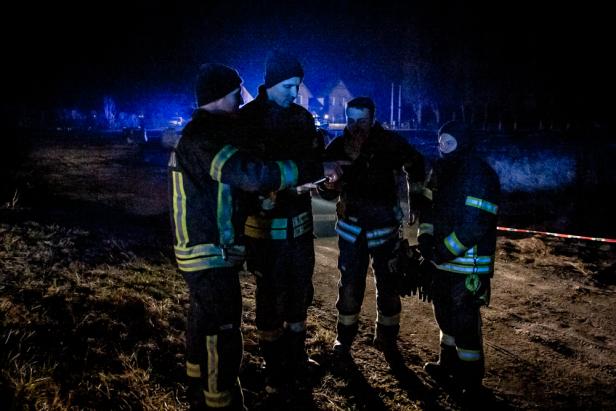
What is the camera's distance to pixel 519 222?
10609mm

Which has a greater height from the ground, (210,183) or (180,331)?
(210,183)

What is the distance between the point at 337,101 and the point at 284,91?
49.4 m

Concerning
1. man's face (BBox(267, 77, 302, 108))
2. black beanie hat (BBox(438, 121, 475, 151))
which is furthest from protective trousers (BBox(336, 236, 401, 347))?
man's face (BBox(267, 77, 302, 108))

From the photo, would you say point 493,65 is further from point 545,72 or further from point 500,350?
point 500,350

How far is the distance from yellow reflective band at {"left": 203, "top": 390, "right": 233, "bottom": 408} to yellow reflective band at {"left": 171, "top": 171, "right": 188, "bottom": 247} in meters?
1.00

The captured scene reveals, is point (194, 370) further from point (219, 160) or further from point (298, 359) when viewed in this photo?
point (219, 160)

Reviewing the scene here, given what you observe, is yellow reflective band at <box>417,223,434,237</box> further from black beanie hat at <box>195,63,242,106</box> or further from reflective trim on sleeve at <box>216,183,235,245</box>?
black beanie hat at <box>195,63,242,106</box>

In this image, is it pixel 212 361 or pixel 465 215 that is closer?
pixel 212 361

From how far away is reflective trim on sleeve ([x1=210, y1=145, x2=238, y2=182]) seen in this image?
7.88 ft

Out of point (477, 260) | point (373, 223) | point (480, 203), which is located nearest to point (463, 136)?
point (480, 203)

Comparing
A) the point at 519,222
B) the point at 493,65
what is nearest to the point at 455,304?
→ the point at 519,222

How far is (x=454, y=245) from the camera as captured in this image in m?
2.96

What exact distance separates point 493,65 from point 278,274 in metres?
A: 38.7

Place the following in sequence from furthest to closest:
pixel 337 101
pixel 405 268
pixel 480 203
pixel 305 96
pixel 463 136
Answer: pixel 337 101
pixel 305 96
pixel 405 268
pixel 463 136
pixel 480 203
